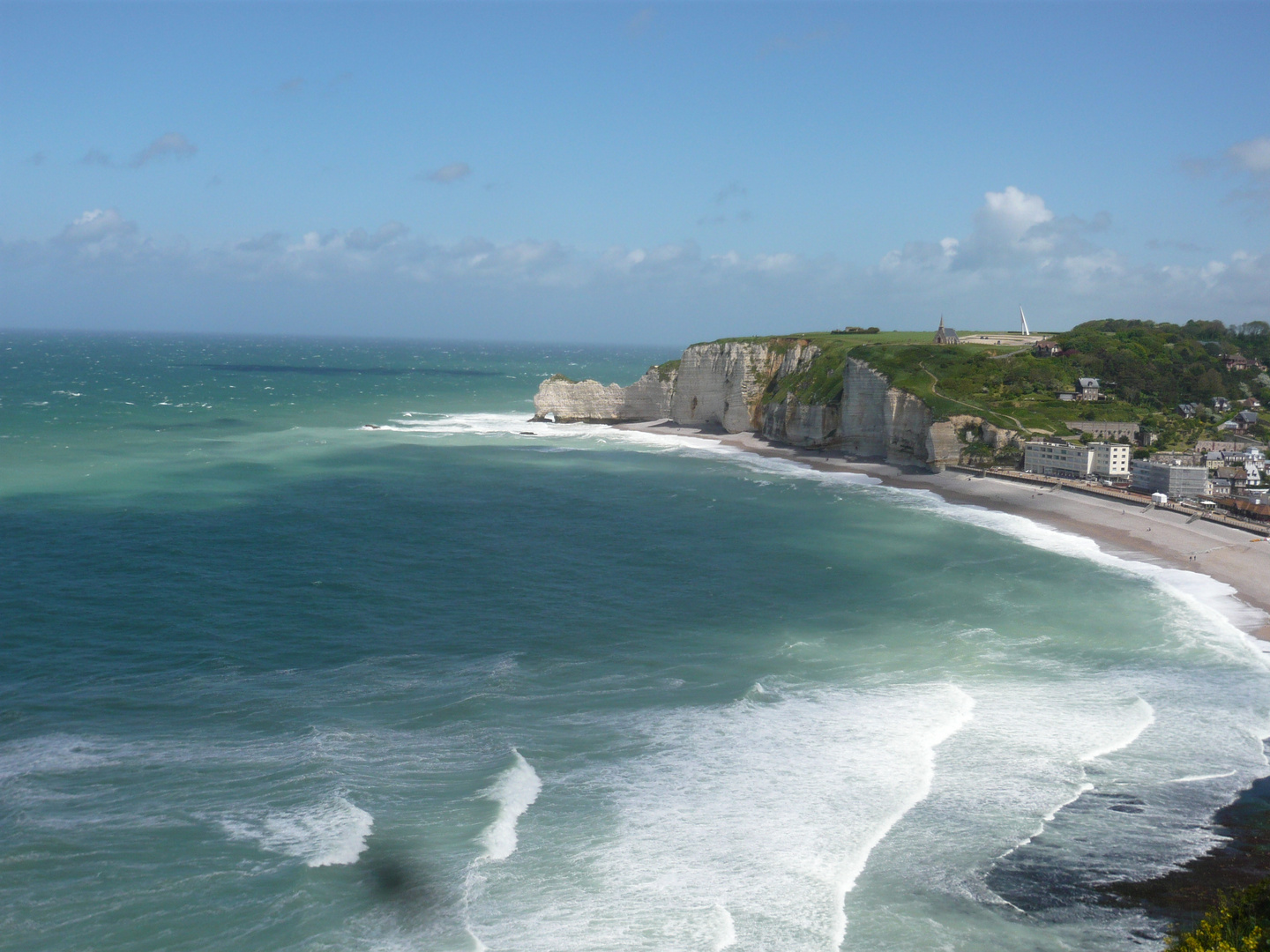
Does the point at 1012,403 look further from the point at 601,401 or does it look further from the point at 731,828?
the point at 731,828

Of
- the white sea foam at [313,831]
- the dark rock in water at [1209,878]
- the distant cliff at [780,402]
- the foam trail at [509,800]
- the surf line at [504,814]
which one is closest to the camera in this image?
the dark rock in water at [1209,878]

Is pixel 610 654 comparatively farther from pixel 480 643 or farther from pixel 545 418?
pixel 545 418

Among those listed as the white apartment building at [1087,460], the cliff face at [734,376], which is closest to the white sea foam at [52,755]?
the white apartment building at [1087,460]

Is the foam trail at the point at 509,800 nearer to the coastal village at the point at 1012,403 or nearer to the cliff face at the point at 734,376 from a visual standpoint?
the coastal village at the point at 1012,403

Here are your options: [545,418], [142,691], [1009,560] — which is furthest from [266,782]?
[545,418]

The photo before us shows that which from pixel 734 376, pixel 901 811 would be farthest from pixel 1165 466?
pixel 901 811

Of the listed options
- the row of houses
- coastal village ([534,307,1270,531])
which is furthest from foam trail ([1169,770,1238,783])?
the row of houses

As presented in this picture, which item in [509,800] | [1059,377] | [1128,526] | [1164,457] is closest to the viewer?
[509,800]
